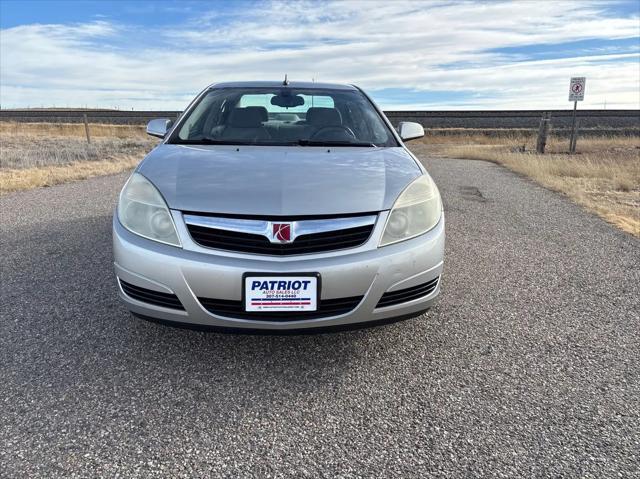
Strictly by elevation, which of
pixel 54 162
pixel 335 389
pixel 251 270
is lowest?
pixel 54 162

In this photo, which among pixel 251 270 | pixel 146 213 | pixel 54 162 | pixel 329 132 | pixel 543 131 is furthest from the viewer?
pixel 543 131

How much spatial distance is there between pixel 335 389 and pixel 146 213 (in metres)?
1.26

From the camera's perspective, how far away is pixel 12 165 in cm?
1185

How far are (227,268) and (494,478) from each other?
1.34 m

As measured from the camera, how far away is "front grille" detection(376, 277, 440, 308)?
2.38 meters

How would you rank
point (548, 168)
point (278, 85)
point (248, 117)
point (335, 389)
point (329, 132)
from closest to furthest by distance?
point (335, 389), point (329, 132), point (248, 117), point (278, 85), point (548, 168)

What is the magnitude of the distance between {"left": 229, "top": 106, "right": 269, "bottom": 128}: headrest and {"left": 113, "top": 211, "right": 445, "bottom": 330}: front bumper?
1.41 metres

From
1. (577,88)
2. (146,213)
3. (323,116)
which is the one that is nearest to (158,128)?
(323,116)

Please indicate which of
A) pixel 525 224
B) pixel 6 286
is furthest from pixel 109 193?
pixel 525 224

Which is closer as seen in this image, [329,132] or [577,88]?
[329,132]

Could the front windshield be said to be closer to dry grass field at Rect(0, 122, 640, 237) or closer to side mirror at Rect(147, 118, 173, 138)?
side mirror at Rect(147, 118, 173, 138)

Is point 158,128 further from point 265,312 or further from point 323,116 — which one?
point 265,312

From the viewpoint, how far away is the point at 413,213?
8.34 feet

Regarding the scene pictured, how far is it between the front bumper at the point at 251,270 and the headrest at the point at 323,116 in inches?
58.2
